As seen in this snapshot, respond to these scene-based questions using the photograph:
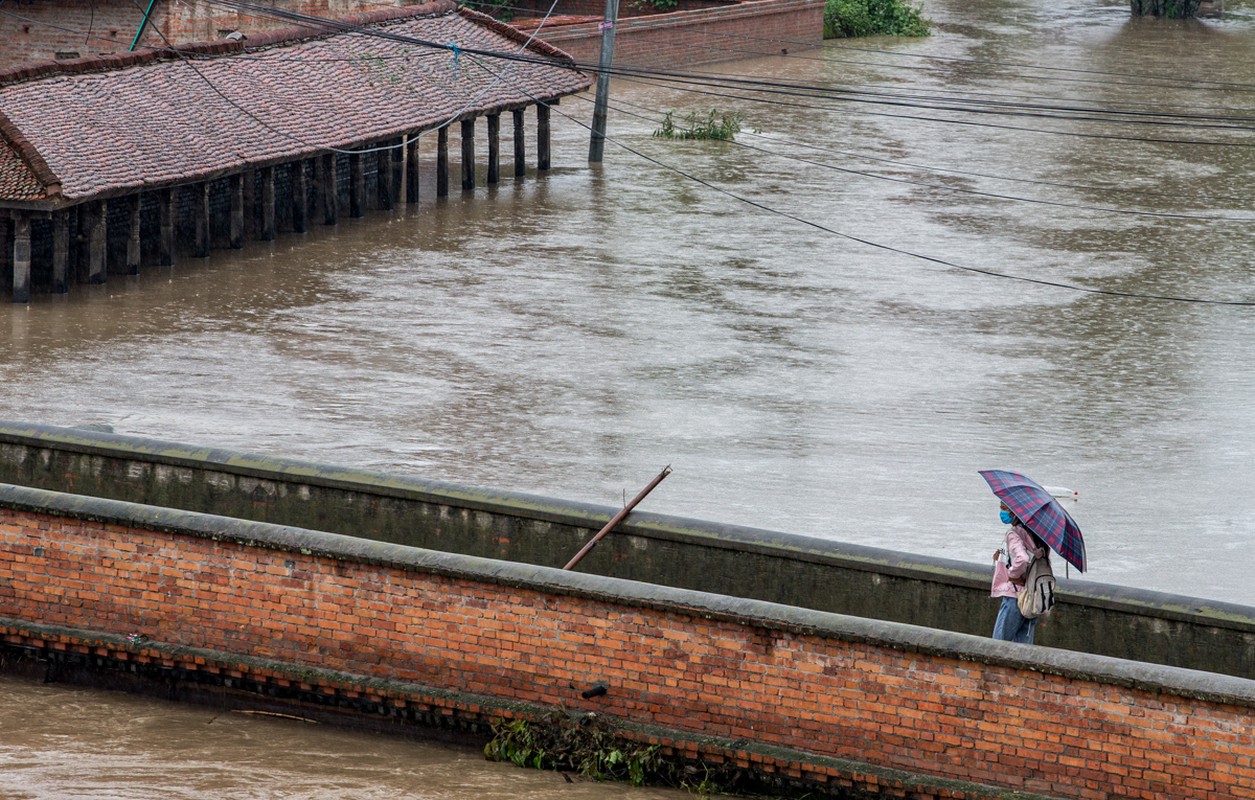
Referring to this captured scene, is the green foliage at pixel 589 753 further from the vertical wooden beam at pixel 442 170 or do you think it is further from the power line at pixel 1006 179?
the power line at pixel 1006 179

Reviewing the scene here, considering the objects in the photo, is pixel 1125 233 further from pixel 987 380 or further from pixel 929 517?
pixel 929 517

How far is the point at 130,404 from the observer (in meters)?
18.8

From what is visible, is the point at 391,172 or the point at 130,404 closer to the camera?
the point at 130,404

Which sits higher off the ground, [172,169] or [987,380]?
[172,169]

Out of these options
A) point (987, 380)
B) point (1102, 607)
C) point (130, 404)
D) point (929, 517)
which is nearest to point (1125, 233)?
point (987, 380)

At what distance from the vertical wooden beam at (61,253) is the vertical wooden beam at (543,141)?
12.6m

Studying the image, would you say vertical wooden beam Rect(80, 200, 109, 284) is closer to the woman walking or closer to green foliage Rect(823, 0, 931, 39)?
the woman walking

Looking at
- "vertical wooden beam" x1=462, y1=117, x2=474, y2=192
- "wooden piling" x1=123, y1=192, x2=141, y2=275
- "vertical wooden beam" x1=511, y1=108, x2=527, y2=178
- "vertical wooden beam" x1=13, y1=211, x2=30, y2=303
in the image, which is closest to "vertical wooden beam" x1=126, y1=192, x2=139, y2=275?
"wooden piling" x1=123, y1=192, x2=141, y2=275

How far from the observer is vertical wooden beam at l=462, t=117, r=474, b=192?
32812mm

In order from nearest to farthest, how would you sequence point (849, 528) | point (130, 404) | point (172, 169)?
1. point (849, 528)
2. point (130, 404)
3. point (172, 169)

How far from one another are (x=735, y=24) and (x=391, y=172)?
21234mm

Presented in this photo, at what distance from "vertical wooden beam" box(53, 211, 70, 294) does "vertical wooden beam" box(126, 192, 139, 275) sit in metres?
0.99

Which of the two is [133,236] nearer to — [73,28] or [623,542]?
[73,28]

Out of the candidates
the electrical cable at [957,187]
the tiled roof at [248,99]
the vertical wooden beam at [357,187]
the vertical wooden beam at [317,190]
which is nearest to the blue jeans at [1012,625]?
the tiled roof at [248,99]
